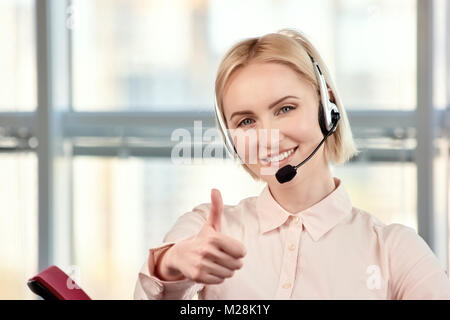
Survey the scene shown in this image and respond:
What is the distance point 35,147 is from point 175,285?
1.34 meters

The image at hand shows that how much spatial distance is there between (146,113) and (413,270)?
117 cm

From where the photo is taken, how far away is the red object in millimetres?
1163

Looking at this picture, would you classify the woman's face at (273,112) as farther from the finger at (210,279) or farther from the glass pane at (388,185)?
the glass pane at (388,185)

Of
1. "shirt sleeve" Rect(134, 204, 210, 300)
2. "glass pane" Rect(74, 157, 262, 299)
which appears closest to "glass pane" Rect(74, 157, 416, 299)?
"glass pane" Rect(74, 157, 262, 299)

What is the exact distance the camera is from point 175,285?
1055 mm

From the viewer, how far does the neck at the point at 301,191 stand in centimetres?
113

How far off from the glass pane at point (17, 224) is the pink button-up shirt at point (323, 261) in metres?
1.21

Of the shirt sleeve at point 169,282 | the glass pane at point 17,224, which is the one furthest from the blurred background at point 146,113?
the shirt sleeve at point 169,282

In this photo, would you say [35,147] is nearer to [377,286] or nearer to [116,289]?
[116,289]

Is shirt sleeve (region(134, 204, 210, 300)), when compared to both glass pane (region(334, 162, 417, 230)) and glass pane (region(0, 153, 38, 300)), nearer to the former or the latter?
glass pane (region(334, 162, 417, 230))

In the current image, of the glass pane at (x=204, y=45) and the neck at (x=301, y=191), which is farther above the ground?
the glass pane at (x=204, y=45)

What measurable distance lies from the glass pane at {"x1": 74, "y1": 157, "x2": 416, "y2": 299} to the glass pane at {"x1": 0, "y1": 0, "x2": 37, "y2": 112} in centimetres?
34

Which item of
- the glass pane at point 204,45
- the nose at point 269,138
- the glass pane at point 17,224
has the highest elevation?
the glass pane at point 204,45

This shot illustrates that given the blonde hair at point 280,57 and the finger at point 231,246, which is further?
the blonde hair at point 280,57
